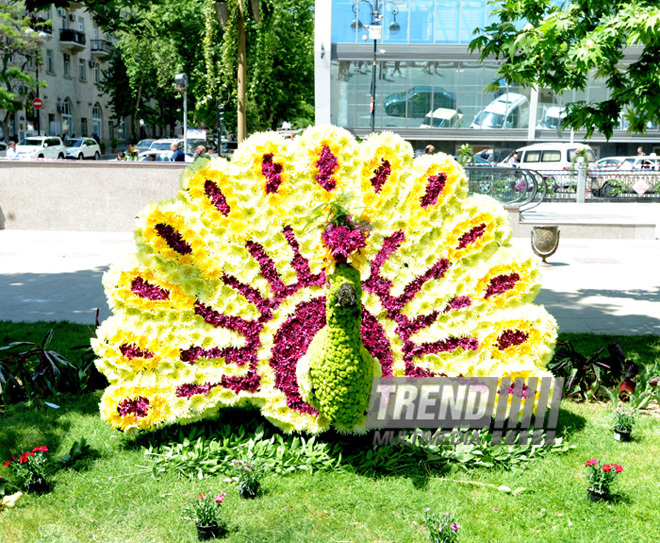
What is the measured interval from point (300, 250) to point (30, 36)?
133 ft

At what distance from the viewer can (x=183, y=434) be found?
18.0 ft

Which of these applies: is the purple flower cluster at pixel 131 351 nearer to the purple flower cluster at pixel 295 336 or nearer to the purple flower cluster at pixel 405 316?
the purple flower cluster at pixel 295 336

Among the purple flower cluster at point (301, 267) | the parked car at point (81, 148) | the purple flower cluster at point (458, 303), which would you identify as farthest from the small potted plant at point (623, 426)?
the parked car at point (81, 148)

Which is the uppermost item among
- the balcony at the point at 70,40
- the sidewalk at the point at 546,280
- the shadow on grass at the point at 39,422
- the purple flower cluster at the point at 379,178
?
the balcony at the point at 70,40

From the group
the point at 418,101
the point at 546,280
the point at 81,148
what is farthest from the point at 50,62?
the point at 546,280

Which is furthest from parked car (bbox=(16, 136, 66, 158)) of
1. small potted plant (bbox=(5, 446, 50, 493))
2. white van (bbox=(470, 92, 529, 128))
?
small potted plant (bbox=(5, 446, 50, 493))

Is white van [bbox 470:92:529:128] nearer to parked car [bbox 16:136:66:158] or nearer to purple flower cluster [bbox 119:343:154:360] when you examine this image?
parked car [bbox 16:136:66:158]

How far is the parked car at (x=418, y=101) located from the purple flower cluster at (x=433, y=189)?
115 ft

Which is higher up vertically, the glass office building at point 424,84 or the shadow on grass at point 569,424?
the glass office building at point 424,84

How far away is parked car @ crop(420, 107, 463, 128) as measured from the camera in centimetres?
3941

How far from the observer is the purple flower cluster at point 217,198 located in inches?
209

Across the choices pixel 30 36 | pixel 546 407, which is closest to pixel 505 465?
pixel 546 407

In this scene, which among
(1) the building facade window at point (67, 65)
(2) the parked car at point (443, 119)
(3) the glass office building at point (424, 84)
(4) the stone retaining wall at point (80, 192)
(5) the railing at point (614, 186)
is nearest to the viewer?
(4) the stone retaining wall at point (80, 192)

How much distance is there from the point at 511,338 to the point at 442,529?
1776mm
